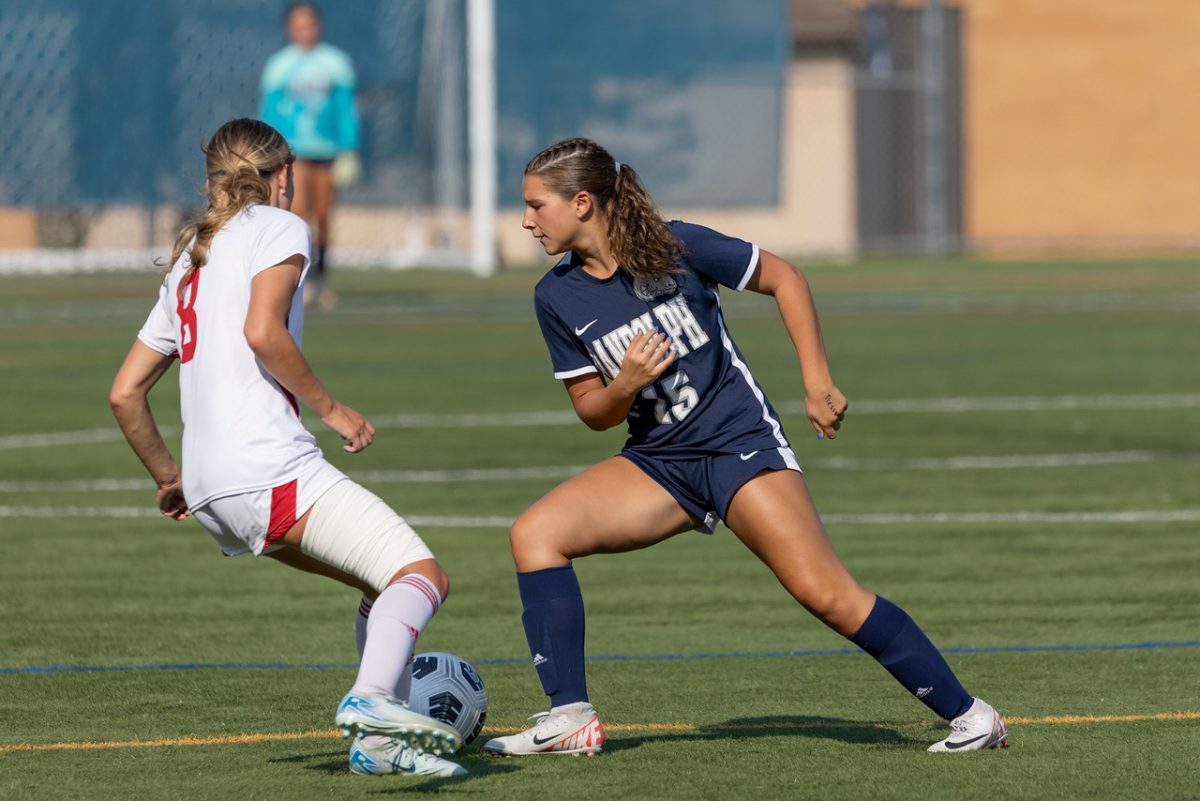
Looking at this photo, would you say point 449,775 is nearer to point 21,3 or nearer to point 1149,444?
point 1149,444

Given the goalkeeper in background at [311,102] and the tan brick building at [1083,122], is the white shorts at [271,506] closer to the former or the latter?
the goalkeeper in background at [311,102]

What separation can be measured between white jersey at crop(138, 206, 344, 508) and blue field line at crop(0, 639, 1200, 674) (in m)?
1.57

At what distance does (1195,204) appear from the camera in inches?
1316

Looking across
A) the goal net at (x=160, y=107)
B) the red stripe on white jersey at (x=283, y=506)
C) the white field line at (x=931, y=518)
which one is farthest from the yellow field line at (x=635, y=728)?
the goal net at (x=160, y=107)

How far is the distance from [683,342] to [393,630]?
1.12 m

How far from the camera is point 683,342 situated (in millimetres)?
5820

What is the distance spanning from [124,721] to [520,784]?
1.33 m

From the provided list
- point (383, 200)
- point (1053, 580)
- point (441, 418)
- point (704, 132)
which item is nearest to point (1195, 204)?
point (704, 132)

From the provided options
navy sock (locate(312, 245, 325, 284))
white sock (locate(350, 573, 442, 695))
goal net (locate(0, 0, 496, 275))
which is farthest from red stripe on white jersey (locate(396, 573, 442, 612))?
goal net (locate(0, 0, 496, 275))

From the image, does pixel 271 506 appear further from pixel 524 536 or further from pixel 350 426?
pixel 524 536

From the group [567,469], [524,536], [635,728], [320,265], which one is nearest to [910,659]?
[635,728]

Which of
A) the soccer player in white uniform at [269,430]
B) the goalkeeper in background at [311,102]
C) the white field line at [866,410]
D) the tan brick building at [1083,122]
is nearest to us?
the soccer player in white uniform at [269,430]

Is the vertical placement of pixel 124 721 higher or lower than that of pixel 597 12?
lower

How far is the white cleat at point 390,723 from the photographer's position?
5.01 metres
